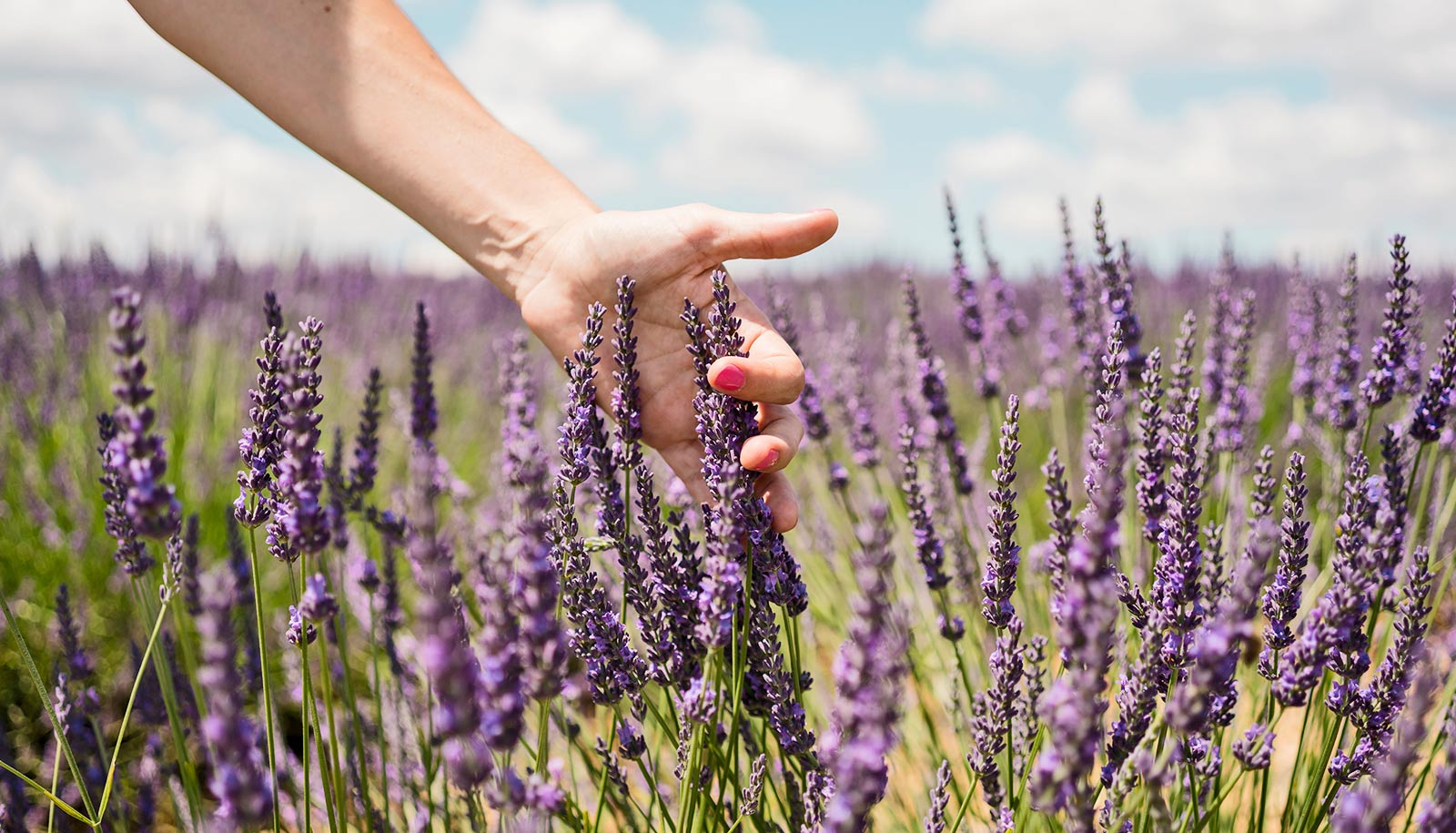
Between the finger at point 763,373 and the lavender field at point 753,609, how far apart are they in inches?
2.1

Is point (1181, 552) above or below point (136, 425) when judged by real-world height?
below

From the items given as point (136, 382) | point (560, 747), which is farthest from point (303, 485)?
point (560, 747)

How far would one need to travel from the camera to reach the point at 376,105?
2.07 meters

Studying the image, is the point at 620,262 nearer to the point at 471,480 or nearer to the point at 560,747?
the point at 560,747

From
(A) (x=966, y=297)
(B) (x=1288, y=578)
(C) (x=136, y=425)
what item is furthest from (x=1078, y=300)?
(C) (x=136, y=425)

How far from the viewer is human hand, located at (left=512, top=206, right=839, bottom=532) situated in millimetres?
1720

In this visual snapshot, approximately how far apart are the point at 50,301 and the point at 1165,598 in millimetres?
5582

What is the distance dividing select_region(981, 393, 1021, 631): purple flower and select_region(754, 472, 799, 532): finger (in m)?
0.40

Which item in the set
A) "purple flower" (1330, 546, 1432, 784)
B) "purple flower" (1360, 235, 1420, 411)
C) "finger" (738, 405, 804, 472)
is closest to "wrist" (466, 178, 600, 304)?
"finger" (738, 405, 804, 472)

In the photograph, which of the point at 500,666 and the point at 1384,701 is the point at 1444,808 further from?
the point at 500,666

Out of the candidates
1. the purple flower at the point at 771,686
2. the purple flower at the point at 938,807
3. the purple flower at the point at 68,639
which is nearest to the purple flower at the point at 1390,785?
the purple flower at the point at 938,807

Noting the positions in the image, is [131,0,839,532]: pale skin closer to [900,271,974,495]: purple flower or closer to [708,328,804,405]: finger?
[708,328,804,405]: finger

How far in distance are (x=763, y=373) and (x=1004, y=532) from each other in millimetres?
516

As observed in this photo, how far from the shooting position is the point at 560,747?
271 centimetres
